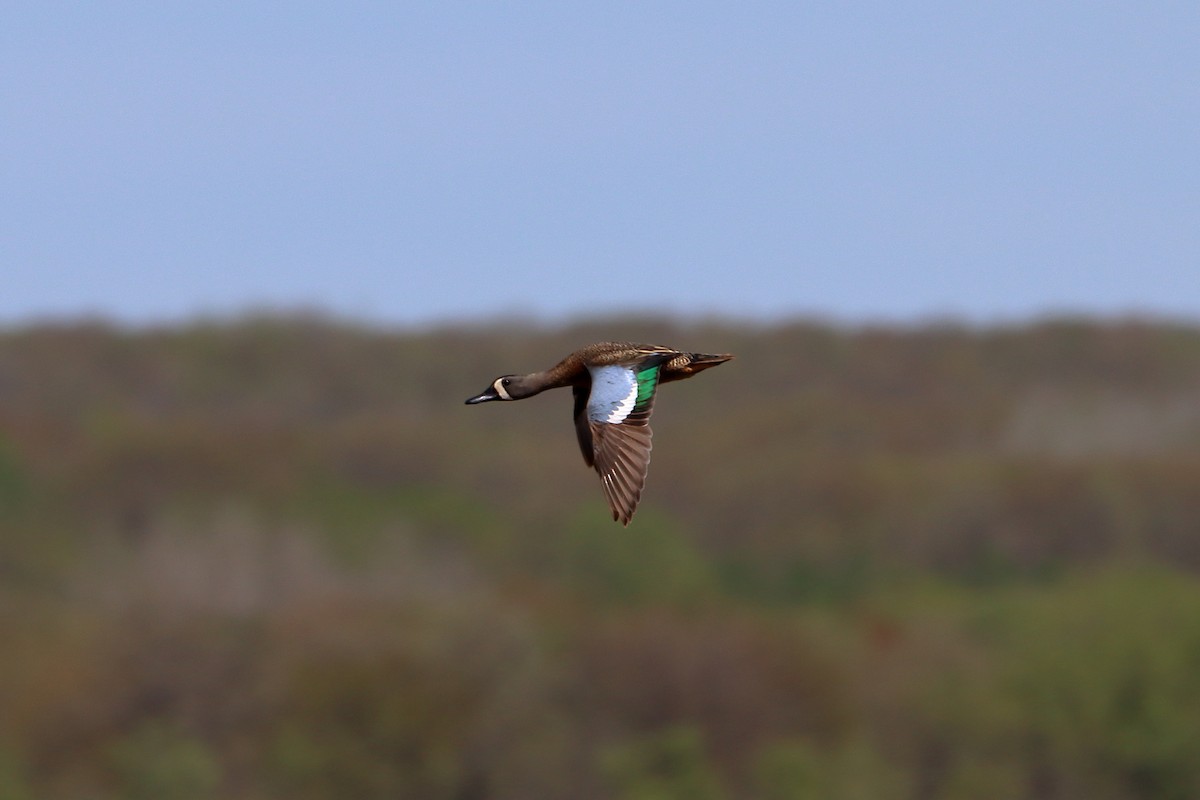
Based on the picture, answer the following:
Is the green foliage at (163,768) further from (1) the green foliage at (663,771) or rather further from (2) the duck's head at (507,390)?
(2) the duck's head at (507,390)

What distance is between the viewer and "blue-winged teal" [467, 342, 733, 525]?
14.6 meters

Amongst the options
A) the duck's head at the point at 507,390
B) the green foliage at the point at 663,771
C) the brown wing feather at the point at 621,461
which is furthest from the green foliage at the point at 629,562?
the brown wing feather at the point at 621,461

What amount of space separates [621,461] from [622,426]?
8.7 inches

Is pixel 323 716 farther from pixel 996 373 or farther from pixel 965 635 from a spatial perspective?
pixel 996 373

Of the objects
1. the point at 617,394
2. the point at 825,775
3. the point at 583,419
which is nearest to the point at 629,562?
the point at 825,775

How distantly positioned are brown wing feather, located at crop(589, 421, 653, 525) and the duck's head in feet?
2.85

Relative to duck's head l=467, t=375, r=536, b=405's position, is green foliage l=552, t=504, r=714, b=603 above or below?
below

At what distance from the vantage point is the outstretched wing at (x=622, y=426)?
14.5 meters

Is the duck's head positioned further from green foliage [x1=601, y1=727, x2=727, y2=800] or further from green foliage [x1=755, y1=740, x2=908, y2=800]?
green foliage [x1=755, y1=740, x2=908, y2=800]

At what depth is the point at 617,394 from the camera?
14938 millimetres

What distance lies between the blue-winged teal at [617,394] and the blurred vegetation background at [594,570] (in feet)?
117

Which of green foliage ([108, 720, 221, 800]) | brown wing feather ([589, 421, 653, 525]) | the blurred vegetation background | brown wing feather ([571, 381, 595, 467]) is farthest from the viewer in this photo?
the blurred vegetation background

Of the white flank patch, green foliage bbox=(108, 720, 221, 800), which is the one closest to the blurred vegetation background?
green foliage bbox=(108, 720, 221, 800)

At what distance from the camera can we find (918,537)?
8688cm
